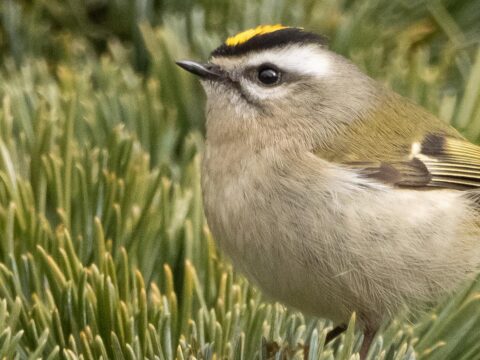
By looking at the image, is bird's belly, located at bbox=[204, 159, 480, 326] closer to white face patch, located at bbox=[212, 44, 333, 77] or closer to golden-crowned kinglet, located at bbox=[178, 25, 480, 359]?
golden-crowned kinglet, located at bbox=[178, 25, 480, 359]

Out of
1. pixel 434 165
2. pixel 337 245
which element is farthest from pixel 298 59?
pixel 337 245

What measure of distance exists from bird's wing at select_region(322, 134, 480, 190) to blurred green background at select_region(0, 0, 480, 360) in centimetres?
6

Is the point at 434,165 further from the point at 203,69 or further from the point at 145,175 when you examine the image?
the point at 145,175

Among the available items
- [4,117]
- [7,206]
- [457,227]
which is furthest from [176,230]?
[457,227]

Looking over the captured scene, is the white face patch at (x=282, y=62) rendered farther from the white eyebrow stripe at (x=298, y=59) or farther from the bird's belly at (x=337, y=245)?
the bird's belly at (x=337, y=245)

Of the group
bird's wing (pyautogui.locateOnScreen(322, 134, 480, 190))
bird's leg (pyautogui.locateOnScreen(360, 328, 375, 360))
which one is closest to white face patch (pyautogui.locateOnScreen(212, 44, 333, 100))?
Result: bird's wing (pyautogui.locateOnScreen(322, 134, 480, 190))

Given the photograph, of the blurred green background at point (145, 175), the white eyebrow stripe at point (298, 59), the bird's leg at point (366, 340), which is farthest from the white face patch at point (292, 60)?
the bird's leg at point (366, 340)

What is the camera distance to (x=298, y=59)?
1.78 metres

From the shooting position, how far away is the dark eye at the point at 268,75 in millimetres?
1773

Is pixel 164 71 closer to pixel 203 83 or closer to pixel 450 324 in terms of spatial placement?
pixel 203 83

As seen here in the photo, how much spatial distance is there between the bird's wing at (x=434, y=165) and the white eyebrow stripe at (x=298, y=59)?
0.89 ft

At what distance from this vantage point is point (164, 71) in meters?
1.85

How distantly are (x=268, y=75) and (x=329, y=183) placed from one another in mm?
370

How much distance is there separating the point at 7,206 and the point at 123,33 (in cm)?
84
